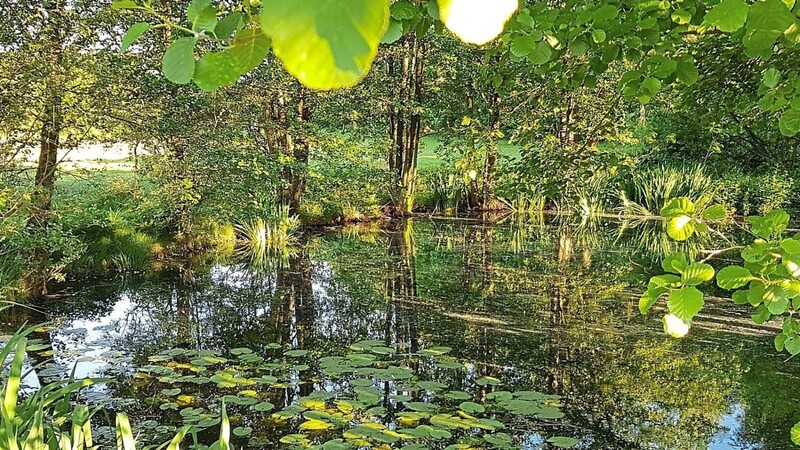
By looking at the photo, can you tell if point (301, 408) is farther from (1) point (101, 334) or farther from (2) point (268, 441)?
(1) point (101, 334)

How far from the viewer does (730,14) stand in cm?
78

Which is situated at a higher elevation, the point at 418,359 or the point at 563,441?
the point at 418,359

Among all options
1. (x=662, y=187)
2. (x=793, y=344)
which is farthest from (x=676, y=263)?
(x=662, y=187)

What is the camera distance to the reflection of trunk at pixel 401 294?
3.38 metres

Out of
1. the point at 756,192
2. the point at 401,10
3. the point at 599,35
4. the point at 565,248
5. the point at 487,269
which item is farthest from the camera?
the point at 756,192

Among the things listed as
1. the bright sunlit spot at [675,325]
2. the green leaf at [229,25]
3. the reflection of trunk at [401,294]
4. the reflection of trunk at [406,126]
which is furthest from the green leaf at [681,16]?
the reflection of trunk at [406,126]

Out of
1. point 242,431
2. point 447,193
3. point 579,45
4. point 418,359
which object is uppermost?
point 447,193

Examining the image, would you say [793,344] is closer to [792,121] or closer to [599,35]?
[792,121]

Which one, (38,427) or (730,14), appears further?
(38,427)

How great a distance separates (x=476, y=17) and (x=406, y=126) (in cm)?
933

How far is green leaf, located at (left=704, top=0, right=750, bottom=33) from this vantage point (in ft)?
2.54

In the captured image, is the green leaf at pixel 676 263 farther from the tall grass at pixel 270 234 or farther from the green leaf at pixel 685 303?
the tall grass at pixel 270 234

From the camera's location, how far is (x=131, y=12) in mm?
3404

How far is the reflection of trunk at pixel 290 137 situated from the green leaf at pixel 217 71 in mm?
4415
